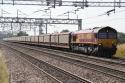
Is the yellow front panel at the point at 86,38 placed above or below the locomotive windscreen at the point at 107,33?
below

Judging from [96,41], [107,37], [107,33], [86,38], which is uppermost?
[107,33]

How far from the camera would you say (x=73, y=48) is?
4103 cm

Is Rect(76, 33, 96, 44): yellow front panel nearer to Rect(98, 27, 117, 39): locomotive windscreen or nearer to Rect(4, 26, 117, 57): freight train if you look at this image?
Rect(4, 26, 117, 57): freight train

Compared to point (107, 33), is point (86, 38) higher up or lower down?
lower down

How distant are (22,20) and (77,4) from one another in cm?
4370

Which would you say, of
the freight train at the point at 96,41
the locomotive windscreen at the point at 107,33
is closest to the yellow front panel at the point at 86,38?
the freight train at the point at 96,41

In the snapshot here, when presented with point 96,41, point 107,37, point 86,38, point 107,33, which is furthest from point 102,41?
point 86,38

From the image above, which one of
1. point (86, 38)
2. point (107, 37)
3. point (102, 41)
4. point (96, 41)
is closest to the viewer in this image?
point (102, 41)

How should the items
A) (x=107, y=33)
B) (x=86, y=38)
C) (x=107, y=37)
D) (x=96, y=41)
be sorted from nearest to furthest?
Answer: (x=96, y=41)
(x=107, y=37)
(x=107, y=33)
(x=86, y=38)

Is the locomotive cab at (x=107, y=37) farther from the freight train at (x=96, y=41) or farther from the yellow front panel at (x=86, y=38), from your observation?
the yellow front panel at (x=86, y=38)

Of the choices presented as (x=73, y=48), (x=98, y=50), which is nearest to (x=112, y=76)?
(x=98, y=50)

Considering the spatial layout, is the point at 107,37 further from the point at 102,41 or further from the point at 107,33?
the point at 102,41

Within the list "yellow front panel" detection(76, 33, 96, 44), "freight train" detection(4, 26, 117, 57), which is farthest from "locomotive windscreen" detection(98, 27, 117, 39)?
"yellow front panel" detection(76, 33, 96, 44)

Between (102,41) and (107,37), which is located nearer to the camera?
(102,41)
